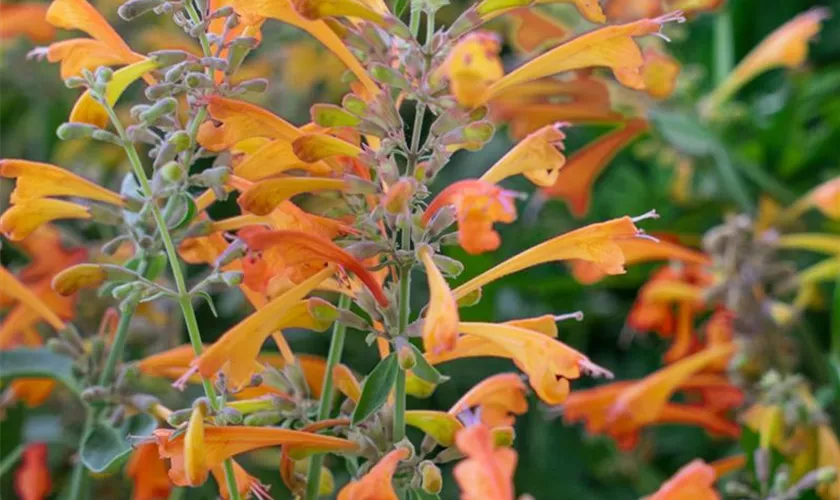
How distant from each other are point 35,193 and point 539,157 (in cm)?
30

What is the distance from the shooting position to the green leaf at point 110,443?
655 millimetres

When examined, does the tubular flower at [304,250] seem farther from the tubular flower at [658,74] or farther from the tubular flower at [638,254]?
the tubular flower at [658,74]

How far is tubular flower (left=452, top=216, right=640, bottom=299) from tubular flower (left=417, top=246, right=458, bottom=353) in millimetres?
69

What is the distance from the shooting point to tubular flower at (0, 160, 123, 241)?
669 millimetres

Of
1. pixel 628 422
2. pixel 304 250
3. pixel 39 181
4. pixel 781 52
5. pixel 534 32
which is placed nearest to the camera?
pixel 304 250

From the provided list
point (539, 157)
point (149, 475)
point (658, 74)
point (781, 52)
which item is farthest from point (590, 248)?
point (781, 52)

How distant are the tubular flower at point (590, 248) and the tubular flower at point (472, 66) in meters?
0.15

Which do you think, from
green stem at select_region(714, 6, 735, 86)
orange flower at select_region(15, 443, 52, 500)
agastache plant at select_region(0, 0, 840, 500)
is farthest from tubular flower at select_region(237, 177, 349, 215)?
green stem at select_region(714, 6, 735, 86)

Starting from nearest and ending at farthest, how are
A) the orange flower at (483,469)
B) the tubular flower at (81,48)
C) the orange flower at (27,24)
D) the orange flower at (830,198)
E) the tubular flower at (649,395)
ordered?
the orange flower at (483,469) < the tubular flower at (81,48) < the tubular flower at (649,395) < the orange flower at (830,198) < the orange flower at (27,24)

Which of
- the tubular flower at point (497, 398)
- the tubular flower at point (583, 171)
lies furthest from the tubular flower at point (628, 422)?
the tubular flower at point (497, 398)

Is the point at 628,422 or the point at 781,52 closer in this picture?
the point at 628,422

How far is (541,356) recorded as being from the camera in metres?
0.59

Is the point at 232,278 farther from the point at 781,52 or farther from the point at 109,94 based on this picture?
the point at 781,52

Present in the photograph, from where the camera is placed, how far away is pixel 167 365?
2.62 feet
